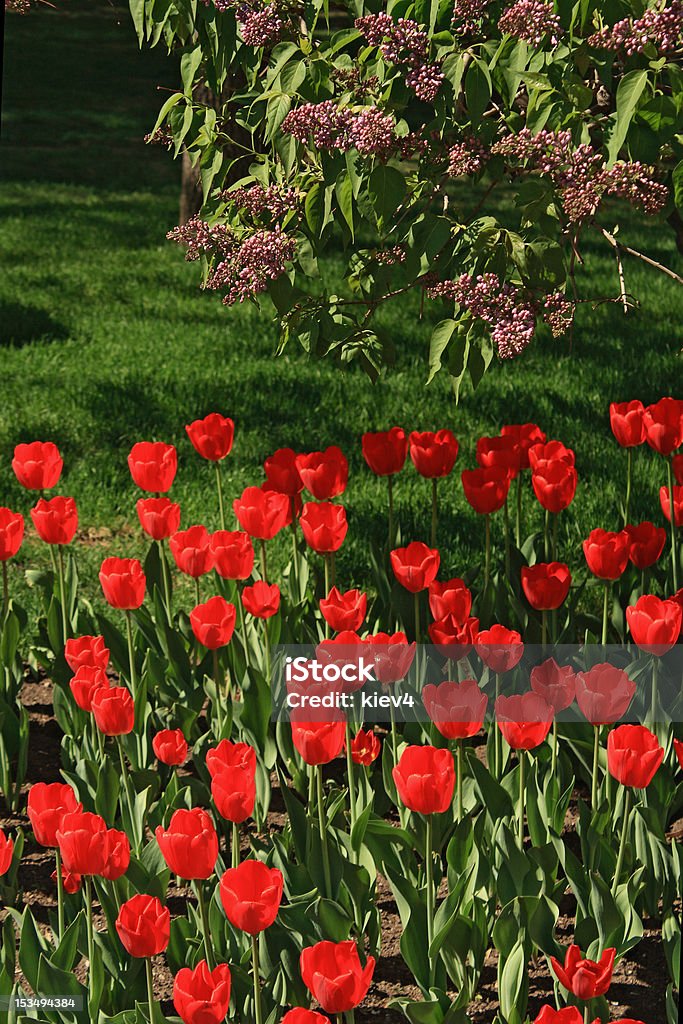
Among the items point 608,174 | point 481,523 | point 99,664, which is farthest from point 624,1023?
point 481,523

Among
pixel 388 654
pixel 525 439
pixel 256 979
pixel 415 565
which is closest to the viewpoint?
pixel 256 979

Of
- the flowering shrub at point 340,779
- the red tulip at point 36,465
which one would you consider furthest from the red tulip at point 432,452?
the red tulip at point 36,465

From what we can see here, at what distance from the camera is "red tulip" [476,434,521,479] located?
114 inches

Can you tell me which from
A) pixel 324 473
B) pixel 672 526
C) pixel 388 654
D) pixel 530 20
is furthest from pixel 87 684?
pixel 672 526

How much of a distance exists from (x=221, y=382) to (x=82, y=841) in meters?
4.24

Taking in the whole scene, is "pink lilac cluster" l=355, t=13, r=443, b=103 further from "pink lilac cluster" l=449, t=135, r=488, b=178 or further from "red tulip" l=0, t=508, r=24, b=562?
"red tulip" l=0, t=508, r=24, b=562

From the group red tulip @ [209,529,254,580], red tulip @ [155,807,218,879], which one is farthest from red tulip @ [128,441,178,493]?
red tulip @ [155,807,218,879]

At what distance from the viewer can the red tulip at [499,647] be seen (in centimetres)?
221

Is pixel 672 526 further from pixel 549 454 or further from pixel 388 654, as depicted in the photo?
pixel 388 654

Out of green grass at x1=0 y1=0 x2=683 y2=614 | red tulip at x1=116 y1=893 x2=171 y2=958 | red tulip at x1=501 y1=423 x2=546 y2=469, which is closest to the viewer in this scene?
red tulip at x1=116 y1=893 x2=171 y2=958

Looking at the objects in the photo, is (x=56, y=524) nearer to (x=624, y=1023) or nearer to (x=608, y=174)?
(x=608, y=174)

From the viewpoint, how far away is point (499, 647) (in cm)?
223

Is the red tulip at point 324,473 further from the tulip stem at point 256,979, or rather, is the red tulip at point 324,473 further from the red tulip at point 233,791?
the tulip stem at point 256,979

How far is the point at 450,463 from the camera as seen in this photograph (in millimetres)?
2891
